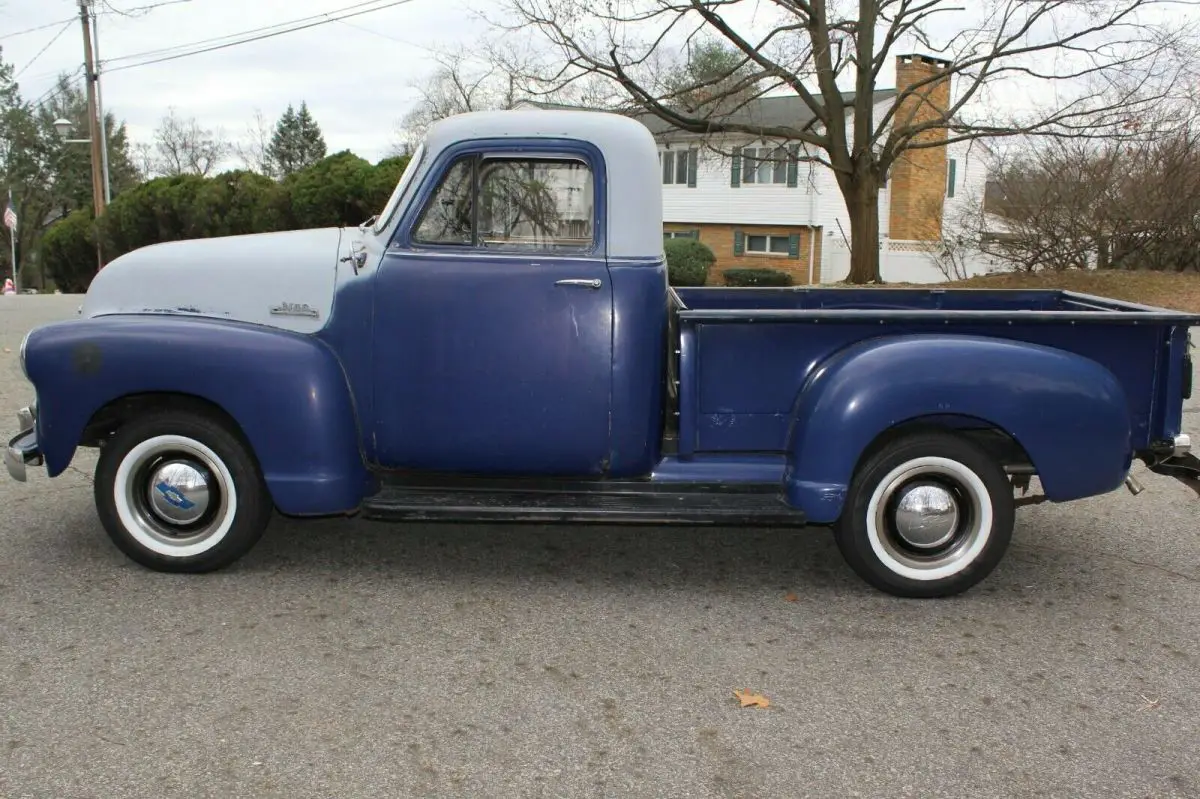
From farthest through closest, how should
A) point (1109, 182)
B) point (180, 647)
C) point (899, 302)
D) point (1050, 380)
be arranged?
point (1109, 182)
point (899, 302)
point (1050, 380)
point (180, 647)

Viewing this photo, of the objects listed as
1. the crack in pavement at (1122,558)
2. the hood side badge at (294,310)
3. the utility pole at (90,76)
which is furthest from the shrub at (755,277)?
the hood side badge at (294,310)

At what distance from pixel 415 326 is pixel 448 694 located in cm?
162

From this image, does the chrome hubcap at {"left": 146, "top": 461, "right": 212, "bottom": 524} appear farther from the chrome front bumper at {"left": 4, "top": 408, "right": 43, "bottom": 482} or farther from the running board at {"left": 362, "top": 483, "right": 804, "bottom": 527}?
the running board at {"left": 362, "top": 483, "right": 804, "bottom": 527}

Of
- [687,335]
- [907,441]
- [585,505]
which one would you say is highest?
[687,335]

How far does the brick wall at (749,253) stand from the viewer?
36.7 metres

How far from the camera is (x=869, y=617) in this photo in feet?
14.7

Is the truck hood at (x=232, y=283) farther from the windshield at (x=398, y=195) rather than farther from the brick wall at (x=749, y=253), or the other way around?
the brick wall at (x=749, y=253)

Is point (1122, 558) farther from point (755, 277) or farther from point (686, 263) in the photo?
point (755, 277)

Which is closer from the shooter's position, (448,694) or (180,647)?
(448,694)

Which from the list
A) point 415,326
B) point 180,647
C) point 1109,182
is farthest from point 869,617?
point 1109,182

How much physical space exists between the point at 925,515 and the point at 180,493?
3186 millimetres

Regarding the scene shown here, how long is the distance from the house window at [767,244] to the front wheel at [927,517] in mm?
33477

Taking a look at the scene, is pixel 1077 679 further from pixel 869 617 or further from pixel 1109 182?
pixel 1109 182

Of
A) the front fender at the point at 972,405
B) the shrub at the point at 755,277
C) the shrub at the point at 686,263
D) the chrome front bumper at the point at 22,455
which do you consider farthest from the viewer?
the shrub at the point at 755,277
